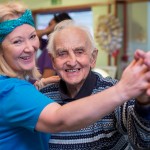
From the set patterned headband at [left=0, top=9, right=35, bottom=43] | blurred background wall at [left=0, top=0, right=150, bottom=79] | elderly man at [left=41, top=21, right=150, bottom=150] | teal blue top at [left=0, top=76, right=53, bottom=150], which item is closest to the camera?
teal blue top at [left=0, top=76, right=53, bottom=150]

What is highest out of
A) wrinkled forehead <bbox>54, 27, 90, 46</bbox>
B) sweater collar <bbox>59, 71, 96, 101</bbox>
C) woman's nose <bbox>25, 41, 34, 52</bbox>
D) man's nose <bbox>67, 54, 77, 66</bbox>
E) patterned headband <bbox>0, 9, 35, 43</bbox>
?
patterned headband <bbox>0, 9, 35, 43</bbox>

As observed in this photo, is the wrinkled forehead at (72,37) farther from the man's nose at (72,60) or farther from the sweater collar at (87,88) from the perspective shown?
the sweater collar at (87,88)

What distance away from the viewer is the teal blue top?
3.16 ft

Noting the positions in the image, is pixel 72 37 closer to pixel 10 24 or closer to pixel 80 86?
pixel 80 86

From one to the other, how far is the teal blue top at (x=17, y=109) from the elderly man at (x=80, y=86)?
0.33 metres

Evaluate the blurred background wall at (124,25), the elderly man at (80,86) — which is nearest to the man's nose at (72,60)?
the elderly man at (80,86)

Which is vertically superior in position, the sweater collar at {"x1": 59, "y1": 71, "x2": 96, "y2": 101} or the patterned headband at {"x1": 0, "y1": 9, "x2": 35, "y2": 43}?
the patterned headband at {"x1": 0, "y1": 9, "x2": 35, "y2": 43}

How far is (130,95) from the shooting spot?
0.85 meters

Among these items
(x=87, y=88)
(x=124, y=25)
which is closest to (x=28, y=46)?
(x=87, y=88)

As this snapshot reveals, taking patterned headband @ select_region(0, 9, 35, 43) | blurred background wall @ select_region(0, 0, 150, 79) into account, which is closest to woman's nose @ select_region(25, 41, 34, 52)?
patterned headband @ select_region(0, 9, 35, 43)

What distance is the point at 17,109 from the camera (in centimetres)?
98

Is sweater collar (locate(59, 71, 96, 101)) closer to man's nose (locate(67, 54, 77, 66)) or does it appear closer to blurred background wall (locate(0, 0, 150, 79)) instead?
man's nose (locate(67, 54, 77, 66))

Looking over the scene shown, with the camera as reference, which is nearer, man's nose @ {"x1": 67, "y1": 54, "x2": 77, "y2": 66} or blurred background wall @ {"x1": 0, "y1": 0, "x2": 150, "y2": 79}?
man's nose @ {"x1": 67, "y1": 54, "x2": 77, "y2": 66}

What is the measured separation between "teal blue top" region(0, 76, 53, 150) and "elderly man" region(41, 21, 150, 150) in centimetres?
33
